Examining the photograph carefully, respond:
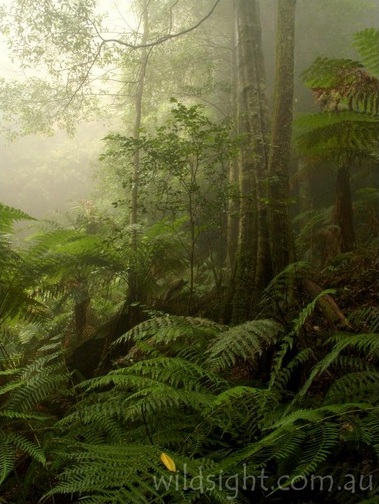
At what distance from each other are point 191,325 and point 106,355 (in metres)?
1.50

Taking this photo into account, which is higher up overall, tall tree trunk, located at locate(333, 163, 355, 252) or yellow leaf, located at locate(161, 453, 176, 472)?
tall tree trunk, located at locate(333, 163, 355, 252)

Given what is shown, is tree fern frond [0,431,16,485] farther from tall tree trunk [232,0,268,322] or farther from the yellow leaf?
tall tree trunk [232,0,268,322]

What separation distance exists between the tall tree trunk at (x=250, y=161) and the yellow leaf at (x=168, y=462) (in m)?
2.10

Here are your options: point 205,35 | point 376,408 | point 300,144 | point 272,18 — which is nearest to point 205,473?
point 376,408

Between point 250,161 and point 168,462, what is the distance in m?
3.70

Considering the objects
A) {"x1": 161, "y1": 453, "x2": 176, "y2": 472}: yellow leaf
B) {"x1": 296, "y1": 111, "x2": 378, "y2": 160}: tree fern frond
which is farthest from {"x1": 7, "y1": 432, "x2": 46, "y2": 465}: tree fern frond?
{"x1": 296, "y1": 111, "x2": 378, "y2": 160}: tree fern frond

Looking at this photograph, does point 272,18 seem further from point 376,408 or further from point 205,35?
point 376,408

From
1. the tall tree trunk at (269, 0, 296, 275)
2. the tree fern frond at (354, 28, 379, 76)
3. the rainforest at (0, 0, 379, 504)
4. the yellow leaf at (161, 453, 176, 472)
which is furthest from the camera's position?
the tall tree trunk at (269, 0, 296, 275)

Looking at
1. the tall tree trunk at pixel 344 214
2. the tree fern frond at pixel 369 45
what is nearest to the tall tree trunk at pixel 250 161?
the tall tree trunk at pixel 344 214

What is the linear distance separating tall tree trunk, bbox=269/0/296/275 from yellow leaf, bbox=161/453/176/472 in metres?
2.29

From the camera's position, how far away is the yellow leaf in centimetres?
129

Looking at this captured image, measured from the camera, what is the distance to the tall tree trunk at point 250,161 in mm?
3658

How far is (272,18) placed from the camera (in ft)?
40.6

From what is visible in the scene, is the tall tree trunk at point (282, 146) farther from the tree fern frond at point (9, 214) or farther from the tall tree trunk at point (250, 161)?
the tree fern frond at point (9, 214)
